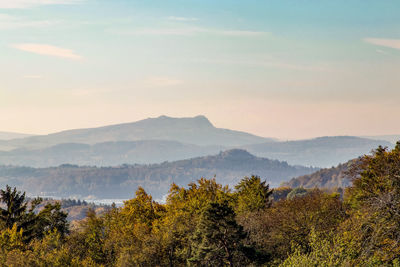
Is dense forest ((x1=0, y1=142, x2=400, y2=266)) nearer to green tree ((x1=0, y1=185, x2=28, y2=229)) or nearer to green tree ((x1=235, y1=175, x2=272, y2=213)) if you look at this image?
green tree ((x1=0, y1=185, x2=28, y2=229))

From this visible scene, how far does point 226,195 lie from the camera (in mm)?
97125

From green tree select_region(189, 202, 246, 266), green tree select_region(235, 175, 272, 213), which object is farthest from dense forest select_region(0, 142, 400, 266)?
green tree select_region(235, 175, 272, 213)

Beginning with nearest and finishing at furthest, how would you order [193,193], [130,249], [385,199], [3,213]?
[385,199]
[130,249]
[3,213]
[193,193]

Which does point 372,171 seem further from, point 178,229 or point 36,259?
point 36,259

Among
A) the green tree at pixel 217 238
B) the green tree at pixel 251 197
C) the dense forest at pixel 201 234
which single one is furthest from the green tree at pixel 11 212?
the green tree at pixel 217 238

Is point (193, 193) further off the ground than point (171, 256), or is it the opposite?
point (193, 193)

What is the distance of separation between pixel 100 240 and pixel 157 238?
1818 cm

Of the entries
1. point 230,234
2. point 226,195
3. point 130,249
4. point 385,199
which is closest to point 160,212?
point 226,195

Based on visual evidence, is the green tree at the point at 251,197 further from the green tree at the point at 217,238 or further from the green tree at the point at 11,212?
the green tree at the point at 11,212

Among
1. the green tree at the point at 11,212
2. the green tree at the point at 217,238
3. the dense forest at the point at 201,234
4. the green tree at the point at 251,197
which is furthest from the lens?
the green tree at the point at 251,197

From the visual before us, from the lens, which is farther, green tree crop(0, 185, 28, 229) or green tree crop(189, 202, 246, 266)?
green tree crop(0, 185, 28, 229)

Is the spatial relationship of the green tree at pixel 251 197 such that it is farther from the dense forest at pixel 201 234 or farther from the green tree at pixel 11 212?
the green tree at pixel 11 212

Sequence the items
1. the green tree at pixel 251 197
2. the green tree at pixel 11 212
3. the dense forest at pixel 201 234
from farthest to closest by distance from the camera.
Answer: the green tree at pixel 251 197 → the green tree at pixel 11 212 → the dense forest at pixel 201 234

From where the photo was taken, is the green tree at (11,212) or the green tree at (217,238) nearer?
the green tree at (217,238)
